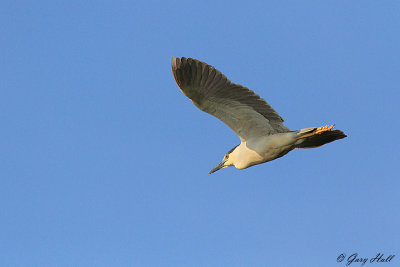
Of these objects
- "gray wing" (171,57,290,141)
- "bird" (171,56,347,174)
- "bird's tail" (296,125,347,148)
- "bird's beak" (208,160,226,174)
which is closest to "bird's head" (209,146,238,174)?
"bird's beak" (208,160,226,174)

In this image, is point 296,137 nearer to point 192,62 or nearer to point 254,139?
point 254,139

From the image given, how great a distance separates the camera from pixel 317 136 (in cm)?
1048

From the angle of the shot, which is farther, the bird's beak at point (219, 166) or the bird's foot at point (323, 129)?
the bird's beak at point (219, 166)

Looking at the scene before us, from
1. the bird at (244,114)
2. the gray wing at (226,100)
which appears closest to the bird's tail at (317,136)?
the bird at (244,114)

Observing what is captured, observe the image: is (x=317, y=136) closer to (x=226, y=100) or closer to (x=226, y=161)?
(x=226, y=100)

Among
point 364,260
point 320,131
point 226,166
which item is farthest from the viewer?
point 226,166

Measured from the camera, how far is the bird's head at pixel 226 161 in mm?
11453

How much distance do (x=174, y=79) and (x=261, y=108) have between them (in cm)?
172

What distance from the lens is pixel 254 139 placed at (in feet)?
34.9

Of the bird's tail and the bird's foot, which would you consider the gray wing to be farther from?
the bird's foot

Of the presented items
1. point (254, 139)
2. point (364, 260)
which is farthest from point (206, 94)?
point (364, 260)

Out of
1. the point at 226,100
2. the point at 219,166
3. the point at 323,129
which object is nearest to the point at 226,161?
the point at 219,166

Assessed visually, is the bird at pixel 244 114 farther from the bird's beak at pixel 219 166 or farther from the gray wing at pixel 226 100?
the bird's beak at pixel 219 166

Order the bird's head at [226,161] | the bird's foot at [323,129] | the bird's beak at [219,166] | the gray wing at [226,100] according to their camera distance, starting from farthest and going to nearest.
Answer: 1. the bird's beak at [219,166]
2. the bird's head at [226,161]
3. the gray wing at [226,100]
4. the bird's foot at [323,129]
